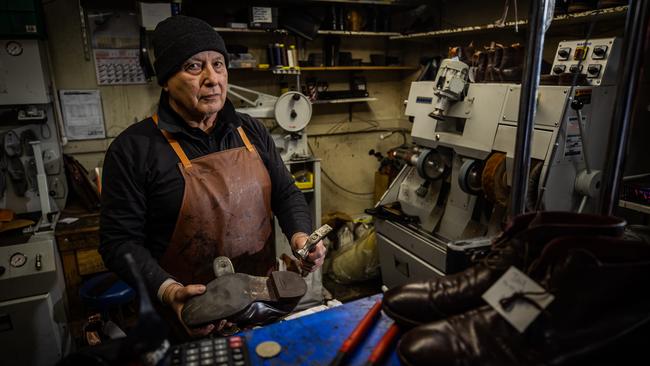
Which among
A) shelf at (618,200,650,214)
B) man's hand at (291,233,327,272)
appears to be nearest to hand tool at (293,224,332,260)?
man's hand at (291,233,327,272)

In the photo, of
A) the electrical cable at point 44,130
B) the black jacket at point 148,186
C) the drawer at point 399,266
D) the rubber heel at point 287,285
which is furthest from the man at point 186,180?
the electrical cable at point 44,130

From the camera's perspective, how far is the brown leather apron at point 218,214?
142 cm

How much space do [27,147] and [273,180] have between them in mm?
2090

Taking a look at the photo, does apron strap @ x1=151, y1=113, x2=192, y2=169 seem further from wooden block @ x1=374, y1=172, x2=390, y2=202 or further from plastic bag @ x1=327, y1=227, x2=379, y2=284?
wooden block @ x1=374, y1=172, x2=390, y2=202

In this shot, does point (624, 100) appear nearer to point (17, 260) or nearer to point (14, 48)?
point (17, 260)

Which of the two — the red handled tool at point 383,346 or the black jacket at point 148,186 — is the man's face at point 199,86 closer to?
the black jacket at point 148,186

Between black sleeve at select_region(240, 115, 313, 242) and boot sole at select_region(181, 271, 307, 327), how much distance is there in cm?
53

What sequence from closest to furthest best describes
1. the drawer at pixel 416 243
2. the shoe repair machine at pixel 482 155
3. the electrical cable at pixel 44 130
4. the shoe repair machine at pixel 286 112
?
the shoe repair machine at pixel 482 155
the drawer at pixel 416 243
the electrical cable at pixel 44 130
the shoe repair machine at pixel 286 112

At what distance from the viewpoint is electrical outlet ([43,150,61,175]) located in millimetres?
2836

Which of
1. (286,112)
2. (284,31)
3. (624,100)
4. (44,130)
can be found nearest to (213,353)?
(624,100)

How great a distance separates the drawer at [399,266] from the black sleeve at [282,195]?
3.66ft

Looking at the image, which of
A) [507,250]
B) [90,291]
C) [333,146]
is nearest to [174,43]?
[507,250]

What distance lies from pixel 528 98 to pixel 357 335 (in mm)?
612

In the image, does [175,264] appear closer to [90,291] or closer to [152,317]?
[152,317]
